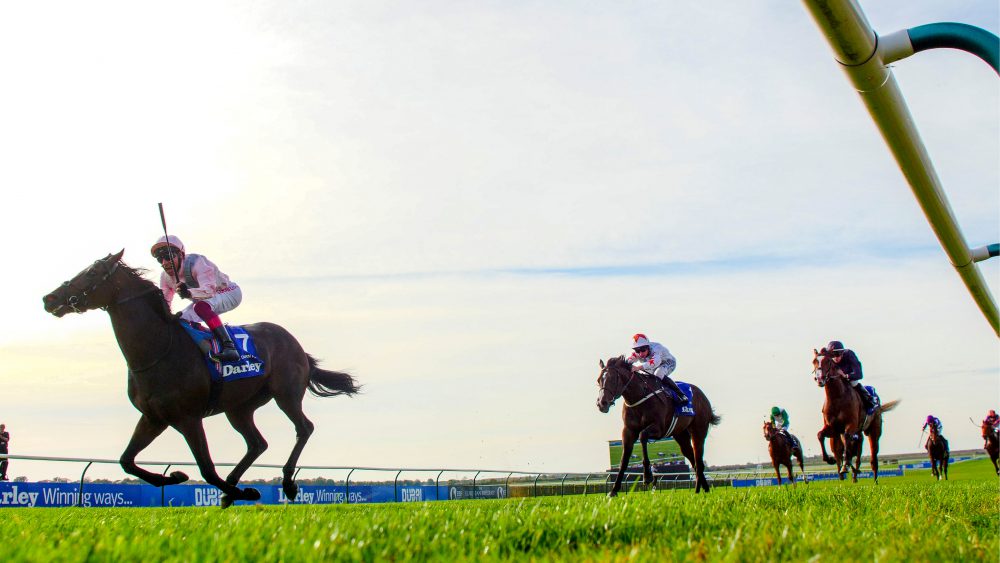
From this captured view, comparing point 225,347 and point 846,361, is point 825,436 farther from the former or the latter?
point 225,347

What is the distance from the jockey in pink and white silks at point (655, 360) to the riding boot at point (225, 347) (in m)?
6.89

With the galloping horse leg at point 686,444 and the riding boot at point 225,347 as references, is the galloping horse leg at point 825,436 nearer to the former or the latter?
the galloping horse leg at point 686,444

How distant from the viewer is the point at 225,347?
28.4 feet

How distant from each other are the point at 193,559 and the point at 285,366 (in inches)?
279

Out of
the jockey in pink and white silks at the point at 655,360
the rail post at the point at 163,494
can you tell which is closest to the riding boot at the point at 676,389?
the jockey in pink and white silks at the point at 655,360

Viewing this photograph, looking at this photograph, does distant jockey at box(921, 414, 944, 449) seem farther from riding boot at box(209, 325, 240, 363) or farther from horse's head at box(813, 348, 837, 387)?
riding boot at box(209, 325, 240, 363)

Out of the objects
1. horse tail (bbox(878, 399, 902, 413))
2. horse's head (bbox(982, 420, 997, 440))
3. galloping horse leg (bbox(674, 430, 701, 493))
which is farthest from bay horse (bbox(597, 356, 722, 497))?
horse's head (bbox(982, 420, 997, 440))

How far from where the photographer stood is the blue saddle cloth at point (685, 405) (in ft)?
45.1

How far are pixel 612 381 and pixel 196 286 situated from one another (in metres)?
6.52

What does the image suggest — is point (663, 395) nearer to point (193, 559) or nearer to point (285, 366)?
point (285, 366)

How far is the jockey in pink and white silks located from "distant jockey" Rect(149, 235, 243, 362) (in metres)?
6.87

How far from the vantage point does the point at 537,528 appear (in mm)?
3912

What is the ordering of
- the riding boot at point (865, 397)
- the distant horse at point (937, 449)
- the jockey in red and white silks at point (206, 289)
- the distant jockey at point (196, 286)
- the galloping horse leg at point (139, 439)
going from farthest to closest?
the distant horse at point (937, 449)
the riding boot at point (865, 397)
the jockey in red and white silks at point (206, 289)
the distant jockey at point (196, 286)
the galloping horse leg at point (139, 439)

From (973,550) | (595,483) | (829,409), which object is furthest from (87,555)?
(595,483)
